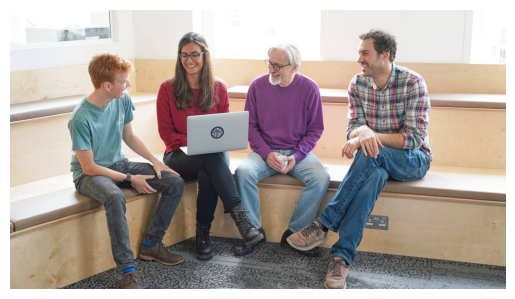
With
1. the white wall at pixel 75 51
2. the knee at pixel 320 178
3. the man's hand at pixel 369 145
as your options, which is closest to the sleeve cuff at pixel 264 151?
the knee at pixel 320 178

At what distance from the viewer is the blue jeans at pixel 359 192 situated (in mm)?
2516

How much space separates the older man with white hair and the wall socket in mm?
277

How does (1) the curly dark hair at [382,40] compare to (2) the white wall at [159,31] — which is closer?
(1) the curly dark hair at [382,40]

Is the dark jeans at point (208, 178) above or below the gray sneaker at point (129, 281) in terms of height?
above

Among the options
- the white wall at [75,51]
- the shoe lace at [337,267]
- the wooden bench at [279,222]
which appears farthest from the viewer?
the white wall at [75,51]

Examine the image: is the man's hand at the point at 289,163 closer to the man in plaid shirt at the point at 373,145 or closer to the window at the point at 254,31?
the man in plaid shirt at the point at 373,145

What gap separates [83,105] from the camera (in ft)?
8.08

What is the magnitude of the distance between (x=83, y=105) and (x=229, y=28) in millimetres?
1813

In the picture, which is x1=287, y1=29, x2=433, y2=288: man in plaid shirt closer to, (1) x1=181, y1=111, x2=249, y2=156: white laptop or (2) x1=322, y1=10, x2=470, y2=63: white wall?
(1) x1=181, y1=111, x2=249, y2=156: white laptop

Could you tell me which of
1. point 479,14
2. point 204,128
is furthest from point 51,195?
point 479,14

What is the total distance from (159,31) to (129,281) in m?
2.16

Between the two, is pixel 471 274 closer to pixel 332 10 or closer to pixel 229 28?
pixel 332 10

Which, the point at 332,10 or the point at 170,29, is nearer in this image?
the point at 332,10

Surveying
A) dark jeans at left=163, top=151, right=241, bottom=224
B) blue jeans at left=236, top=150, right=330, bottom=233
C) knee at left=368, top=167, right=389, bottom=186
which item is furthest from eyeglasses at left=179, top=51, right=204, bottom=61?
knee at left=368, top=167, right=389, bottom=186
